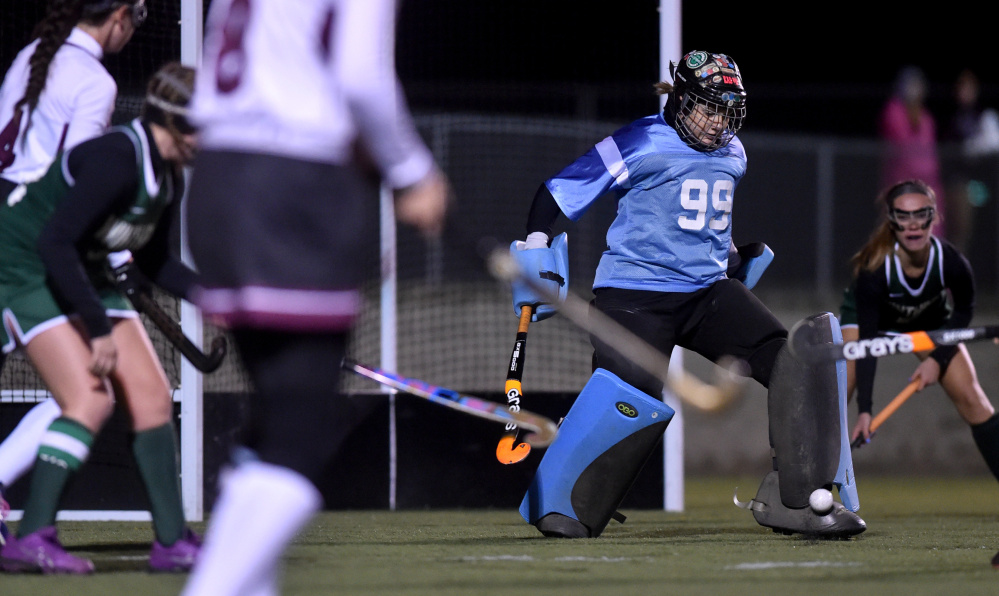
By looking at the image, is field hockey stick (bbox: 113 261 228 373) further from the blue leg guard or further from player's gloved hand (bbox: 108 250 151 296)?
the blue leg guard

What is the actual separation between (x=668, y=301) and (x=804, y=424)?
576 mm

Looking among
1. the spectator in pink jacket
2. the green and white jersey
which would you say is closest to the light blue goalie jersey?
the green and white jersey

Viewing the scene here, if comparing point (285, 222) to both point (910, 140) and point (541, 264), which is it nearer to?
point (541, 264)

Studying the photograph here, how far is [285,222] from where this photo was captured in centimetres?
240

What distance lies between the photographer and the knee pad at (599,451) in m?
4.59

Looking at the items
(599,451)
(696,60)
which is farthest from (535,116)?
(599,451)

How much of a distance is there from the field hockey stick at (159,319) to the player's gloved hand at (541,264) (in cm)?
99

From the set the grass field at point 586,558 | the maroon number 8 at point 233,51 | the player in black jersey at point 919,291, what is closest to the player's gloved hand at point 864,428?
the player in black jersey at point 919,291

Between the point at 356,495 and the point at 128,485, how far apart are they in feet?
3.35

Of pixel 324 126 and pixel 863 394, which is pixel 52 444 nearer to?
pixel 324 126

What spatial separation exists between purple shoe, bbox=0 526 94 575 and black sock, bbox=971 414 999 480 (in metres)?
3.57

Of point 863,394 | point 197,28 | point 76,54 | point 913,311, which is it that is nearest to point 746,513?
point 863,394

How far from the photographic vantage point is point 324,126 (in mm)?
2428

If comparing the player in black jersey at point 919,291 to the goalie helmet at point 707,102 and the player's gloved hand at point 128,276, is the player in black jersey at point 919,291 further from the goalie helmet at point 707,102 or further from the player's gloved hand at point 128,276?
the player's gloved hand at point 128,276
